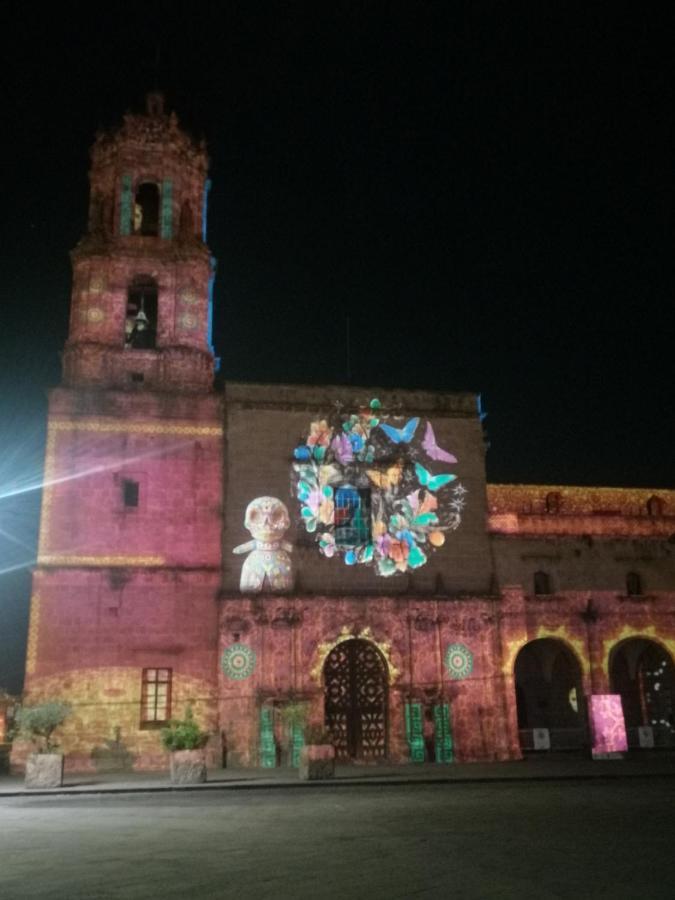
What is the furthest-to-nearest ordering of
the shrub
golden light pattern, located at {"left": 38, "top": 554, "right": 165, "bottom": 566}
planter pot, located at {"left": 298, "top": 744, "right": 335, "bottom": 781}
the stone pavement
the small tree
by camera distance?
golden light pattern, located at {"left": 38, "top": 554, "right": 165, "bottom": 566} < the small tree < the shrub < planter pot, located at {"left": 298, "top": 744, "right": 335, "bottom": 781} < the stone pavement

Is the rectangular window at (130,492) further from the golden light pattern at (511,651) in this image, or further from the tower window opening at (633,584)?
the tower window opening at (633,584)

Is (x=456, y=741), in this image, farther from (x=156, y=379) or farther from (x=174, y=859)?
(x=174, y=859)

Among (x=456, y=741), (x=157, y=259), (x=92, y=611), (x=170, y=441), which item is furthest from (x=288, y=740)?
(x=157, y=259)

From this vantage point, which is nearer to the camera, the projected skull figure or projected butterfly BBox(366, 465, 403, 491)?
the projected skull figure

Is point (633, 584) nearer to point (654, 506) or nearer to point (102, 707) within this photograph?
point (654, 506)

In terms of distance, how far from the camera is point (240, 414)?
2953 centimetres

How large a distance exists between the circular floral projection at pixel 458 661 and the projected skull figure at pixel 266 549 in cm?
577

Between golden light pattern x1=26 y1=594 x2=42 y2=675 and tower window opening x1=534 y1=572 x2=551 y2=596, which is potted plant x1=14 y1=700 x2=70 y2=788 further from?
tower window opening x1=534 y1=572 x2=551 y2=596

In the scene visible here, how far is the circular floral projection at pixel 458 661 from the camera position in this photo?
28.1 m

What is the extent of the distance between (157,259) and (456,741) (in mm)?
19367

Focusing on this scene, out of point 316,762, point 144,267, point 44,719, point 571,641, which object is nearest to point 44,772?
point 44,719

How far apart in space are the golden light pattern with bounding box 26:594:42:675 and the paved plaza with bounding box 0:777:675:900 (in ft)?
33.6

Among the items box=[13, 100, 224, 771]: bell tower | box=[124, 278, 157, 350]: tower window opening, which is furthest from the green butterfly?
box=[124, 278, 157, 350]: tower window opening

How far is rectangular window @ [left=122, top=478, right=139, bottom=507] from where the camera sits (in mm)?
28016
